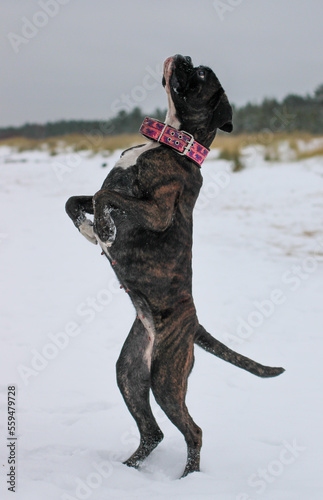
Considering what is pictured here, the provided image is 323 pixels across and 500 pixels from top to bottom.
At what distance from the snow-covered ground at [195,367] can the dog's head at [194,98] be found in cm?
151

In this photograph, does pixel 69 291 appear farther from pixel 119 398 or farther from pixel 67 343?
pixel 119 398

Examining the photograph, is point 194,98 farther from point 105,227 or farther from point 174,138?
point 105,227

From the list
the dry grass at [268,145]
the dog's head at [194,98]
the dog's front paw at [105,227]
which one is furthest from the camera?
Answer: the dry grass at [268,145]

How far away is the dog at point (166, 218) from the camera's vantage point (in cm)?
210

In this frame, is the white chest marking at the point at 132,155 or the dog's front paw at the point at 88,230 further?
the dog's front paw at the point at 88,230

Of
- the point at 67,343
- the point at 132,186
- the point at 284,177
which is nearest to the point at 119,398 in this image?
the point at 67,343

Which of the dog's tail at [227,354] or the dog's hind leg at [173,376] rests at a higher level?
the dog's tail at [227,354]

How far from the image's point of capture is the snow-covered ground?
2428 mm

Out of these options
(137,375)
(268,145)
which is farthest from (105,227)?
(268,145)

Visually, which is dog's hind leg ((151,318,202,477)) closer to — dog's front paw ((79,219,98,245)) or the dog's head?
dog's front paw ((79,219,98,245))

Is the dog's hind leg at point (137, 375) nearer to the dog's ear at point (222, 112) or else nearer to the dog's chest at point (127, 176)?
the dog's chest at point (127, 176)

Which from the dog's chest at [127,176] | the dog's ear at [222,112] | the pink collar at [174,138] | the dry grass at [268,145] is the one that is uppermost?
the dry grass at [268,145]

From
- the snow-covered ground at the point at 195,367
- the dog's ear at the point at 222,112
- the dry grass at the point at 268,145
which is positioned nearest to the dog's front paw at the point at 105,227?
the dog's ear at the point at 222,112

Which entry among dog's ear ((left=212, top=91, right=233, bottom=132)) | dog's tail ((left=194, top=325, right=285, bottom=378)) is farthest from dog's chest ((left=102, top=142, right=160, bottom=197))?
dog's tail ((left=194, top=325, right=285, bottom=378))
